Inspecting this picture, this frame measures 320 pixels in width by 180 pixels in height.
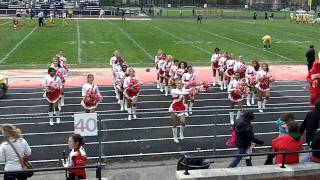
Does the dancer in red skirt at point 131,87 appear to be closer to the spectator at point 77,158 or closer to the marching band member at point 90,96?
the marching band member at point 90,96

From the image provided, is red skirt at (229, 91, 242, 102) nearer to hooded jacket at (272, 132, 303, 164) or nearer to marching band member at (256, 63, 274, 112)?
marching band member at (256, 63, 274, 112)

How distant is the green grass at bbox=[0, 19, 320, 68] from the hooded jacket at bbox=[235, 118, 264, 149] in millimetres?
18541

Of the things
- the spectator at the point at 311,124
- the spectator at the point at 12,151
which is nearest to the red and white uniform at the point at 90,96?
the spectator at the point at 12,151

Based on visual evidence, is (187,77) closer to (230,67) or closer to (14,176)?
(230,67)

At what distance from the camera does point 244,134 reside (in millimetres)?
9727

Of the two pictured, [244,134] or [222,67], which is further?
[222,67]

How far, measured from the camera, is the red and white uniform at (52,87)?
1495 cm

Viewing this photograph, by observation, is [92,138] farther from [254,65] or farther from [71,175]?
[254,65]

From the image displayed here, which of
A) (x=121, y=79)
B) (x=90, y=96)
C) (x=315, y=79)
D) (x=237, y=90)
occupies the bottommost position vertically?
(x=90, y=96)

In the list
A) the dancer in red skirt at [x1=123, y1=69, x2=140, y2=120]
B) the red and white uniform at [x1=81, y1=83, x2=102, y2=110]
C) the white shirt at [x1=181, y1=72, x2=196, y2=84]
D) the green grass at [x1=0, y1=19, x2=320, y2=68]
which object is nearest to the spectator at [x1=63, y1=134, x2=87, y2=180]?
the red and white uniform at [x1=81, y1=83, x2=102, y2=110]

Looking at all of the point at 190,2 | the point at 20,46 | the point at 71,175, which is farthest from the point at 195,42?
the point at 190,2

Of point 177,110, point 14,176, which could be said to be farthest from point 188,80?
point 14,176

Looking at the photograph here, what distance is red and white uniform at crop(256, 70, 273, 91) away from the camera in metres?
16.7

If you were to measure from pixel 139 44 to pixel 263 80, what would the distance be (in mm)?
20790
